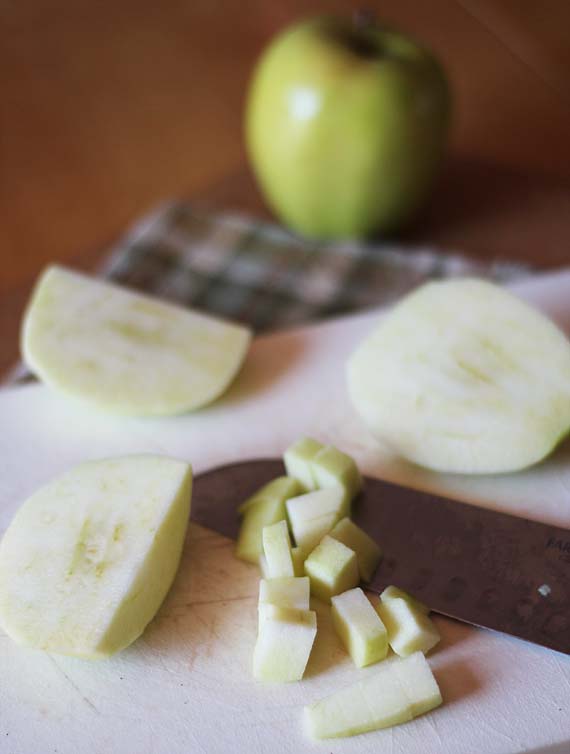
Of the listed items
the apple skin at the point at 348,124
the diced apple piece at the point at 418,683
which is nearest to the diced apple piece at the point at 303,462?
the diced apple piece at the point at 418,683

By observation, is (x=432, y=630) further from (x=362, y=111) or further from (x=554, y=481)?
(x=362, y=111)

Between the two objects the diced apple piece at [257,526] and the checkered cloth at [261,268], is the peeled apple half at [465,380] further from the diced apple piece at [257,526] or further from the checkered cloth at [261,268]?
the checkered cloth at [261,268]

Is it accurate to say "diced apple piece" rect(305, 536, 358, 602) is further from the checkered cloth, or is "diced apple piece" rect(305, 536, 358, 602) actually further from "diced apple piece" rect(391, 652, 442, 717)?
the checkered cloth

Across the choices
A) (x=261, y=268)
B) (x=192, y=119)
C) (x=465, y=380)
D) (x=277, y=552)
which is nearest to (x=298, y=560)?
(x=277, y=552)

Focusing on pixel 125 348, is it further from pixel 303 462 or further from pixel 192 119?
pixel 192 119

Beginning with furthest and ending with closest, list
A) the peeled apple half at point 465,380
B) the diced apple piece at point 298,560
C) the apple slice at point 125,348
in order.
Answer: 1. the apple slice at point 125,348
2. the peeled apple half at point 465,380
3. the diced apple piece at point 298,560

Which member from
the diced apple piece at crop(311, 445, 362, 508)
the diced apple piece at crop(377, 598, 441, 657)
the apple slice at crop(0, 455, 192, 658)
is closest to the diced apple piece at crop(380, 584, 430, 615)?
the diced apple piece at crop(377, 598, 441, 657)
